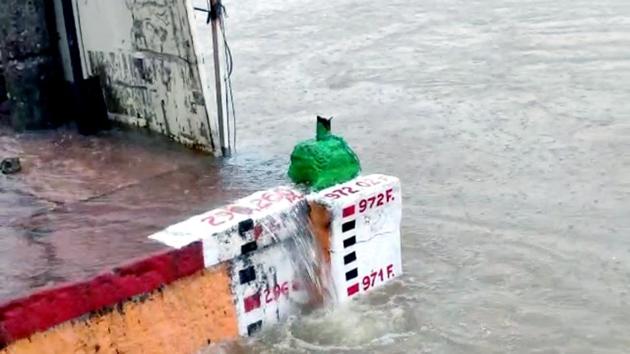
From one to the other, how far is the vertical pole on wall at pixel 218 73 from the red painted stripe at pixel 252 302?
1.65 meters

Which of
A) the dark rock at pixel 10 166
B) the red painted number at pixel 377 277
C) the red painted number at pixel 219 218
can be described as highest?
the red painted number at pixel 219 218

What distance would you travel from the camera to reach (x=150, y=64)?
6.21m

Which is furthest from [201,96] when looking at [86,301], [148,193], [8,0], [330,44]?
[330,44]

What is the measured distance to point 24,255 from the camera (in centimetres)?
437

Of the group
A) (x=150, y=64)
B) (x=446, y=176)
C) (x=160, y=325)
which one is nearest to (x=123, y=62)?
(x=150, y=64)

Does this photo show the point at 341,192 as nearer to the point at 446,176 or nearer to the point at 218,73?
the point at 218,73

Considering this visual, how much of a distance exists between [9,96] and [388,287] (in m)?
3.27

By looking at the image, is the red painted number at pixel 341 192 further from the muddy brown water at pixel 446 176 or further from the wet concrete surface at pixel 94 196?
the wet concrete surface at pixel 94 196

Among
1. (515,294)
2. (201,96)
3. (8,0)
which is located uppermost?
(8,0)

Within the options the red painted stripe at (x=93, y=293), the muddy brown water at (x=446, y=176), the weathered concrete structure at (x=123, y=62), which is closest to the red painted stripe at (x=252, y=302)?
the muddy brown water at (x=446, y=176)

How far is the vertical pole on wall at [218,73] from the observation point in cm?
573

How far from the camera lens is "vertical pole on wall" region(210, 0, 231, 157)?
5727mm

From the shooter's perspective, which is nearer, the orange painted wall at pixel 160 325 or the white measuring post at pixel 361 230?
the orange painted wall at pixel 160 325

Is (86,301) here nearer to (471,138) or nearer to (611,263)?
(611,263)
